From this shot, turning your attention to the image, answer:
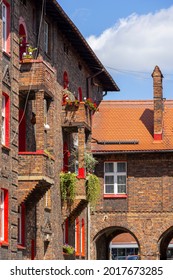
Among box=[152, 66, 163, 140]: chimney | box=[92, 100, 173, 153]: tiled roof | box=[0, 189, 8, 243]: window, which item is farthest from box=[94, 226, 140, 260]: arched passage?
box=[0, 189, 8, 243]: window

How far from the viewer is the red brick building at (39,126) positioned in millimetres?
29250

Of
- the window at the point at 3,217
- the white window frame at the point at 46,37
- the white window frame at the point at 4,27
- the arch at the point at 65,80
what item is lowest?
the window at the point at 3,217

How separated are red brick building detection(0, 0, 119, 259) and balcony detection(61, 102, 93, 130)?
0.04 meters

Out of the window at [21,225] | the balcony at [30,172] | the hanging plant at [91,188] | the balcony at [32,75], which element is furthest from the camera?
the hanging plant at [91,188]

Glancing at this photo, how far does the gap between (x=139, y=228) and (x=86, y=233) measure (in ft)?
9.33

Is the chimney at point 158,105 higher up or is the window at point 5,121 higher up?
the chimney at point 158,105

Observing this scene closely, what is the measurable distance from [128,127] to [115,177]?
10.9 ft

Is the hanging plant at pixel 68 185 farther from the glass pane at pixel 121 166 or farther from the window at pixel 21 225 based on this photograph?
the glass pane at pixel 121 166

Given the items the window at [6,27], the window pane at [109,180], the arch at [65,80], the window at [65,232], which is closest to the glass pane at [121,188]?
the window pane at [109,180]

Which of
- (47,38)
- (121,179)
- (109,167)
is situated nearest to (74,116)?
(47,38)

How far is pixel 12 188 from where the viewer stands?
29.5 metres

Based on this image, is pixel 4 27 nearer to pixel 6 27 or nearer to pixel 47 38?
pixel 6 27

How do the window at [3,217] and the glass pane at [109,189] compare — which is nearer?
the window at [3,217]

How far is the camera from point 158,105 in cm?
4759
